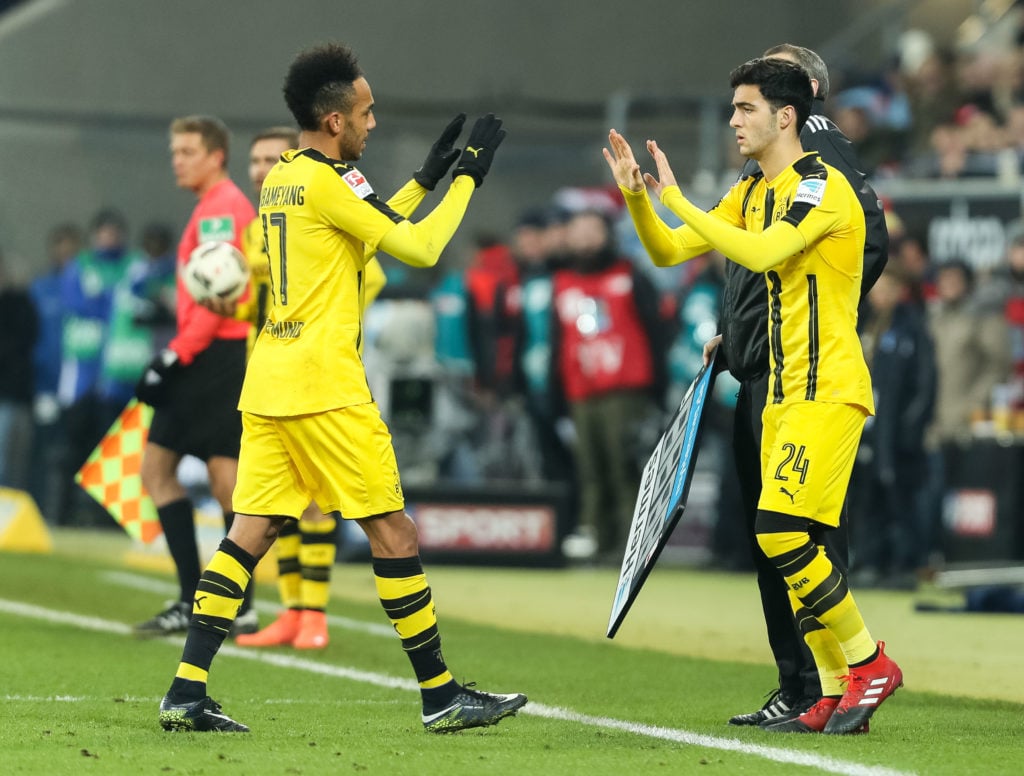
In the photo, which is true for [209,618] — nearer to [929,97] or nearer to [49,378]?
[49,378]

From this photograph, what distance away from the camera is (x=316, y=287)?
632 centimetres

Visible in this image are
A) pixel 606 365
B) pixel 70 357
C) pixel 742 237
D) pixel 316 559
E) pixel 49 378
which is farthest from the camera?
pixel 49 378

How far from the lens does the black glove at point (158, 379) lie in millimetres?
9008

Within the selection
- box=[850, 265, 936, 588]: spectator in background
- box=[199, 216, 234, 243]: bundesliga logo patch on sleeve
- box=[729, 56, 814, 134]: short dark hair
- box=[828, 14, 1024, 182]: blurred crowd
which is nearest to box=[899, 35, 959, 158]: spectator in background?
box=[828, 14, 1024, 182]: blurred crowd

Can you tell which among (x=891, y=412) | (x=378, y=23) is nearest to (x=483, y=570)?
(x=891, y=412)

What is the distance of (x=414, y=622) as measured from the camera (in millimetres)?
6320

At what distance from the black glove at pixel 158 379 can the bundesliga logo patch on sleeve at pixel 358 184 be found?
2971mm

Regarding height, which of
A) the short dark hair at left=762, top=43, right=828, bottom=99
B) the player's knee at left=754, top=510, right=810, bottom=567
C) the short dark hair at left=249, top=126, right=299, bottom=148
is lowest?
the player's knee at left=754, top=510, right=810, bottom=567

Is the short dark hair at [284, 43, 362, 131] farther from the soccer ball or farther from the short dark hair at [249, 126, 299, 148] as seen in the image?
the short dark hair at [249, 126, 299, 148]

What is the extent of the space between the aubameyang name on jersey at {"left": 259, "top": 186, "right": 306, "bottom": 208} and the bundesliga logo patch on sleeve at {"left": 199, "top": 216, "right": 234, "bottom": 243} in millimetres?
2579

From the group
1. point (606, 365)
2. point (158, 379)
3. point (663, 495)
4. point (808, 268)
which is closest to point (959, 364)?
point (606, 365)

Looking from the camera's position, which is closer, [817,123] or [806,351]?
[806,351]

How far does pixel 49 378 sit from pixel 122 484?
7.95m

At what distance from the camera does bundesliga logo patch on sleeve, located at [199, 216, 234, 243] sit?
899cm
